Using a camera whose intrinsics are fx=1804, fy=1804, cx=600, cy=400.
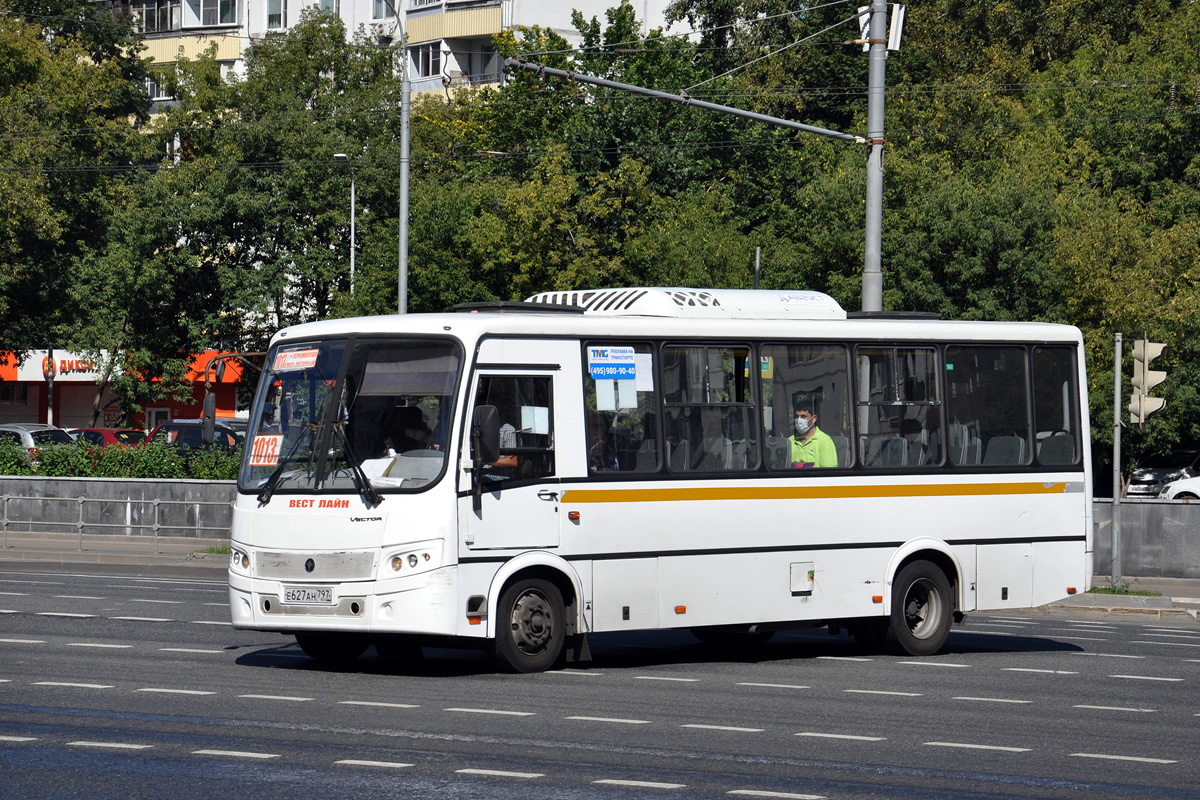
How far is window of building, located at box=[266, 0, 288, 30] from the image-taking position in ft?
→ 261

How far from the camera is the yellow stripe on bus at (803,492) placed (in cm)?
1372

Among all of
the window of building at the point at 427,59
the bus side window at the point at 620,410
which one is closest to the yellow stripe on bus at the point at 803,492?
the bus side window at the point at 620,410

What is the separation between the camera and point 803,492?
14.8 metres

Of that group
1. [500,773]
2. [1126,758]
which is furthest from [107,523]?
[1126,758]

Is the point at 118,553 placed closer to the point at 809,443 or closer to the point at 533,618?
the point at 809,443

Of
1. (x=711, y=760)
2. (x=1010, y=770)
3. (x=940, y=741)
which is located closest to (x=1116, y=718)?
(x=940, y=741)

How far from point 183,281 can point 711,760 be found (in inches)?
1819

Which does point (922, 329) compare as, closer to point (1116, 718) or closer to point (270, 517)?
point (1116, 718)

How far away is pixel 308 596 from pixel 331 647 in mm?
1217

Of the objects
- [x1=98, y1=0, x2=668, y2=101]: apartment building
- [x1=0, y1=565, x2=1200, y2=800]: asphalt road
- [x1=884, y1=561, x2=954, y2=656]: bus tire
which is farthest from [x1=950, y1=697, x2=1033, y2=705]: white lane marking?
[x1=98, y1=0, x2=668, y2=101]: apartment building

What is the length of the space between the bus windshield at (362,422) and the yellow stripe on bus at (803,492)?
4.06 ft

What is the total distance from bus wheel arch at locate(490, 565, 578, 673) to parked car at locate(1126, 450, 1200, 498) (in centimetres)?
3386

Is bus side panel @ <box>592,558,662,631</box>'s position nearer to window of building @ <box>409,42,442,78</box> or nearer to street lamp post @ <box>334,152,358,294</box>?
street lamp post @ <box>334,152,358,294</box>

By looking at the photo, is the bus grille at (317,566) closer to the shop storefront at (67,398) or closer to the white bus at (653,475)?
the white bus at (653,475)
